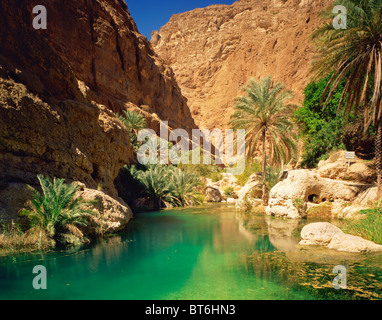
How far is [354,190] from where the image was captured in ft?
36.4

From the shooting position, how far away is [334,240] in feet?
20.5

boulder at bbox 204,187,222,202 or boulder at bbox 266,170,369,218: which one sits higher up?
boulder at bbox 266,170,369,218

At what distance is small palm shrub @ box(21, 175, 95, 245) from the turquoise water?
1.97 feet

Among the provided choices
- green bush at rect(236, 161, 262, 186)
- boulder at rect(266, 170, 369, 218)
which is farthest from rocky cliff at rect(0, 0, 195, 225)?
green bush at rect(236, 161, 262, 186)

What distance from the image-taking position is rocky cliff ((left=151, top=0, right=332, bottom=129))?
165ft

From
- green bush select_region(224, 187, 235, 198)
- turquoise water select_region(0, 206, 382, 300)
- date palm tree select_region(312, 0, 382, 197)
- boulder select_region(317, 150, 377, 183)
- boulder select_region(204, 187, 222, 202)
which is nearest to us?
turquoise water select_region(0, 206, 382, 300)

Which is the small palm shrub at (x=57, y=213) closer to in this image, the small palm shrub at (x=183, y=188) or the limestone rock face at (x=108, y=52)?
the small palm shrub at (x=183, y=188)

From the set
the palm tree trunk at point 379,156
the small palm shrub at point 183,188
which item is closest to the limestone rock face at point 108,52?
the small palm shrub at point 183,188

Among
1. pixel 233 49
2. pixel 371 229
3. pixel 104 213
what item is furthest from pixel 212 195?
pixel 233 49

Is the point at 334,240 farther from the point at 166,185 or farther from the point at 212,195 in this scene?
the point at 212,195

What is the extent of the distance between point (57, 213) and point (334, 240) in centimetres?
727

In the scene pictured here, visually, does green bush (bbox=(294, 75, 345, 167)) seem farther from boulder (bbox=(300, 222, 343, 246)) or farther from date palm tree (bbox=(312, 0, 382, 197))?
boulder (bbox=(300, 222, 343, 246))

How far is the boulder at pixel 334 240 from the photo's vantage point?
18.7 feet
